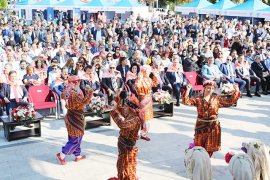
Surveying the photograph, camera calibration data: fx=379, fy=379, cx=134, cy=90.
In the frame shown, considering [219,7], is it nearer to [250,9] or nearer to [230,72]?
[250,9]

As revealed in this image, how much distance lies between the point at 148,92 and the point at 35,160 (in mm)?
2695

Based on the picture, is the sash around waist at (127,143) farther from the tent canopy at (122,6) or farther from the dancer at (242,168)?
the tent canopy at (122,6)

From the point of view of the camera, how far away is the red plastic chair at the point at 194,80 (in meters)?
11.8

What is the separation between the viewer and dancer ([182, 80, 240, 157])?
6477 mm

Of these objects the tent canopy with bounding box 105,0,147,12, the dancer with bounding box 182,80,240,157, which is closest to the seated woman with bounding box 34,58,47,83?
the dancer with bounding box 182,80,240,157

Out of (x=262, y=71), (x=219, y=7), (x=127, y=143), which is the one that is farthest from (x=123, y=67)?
(x=219, y=7)

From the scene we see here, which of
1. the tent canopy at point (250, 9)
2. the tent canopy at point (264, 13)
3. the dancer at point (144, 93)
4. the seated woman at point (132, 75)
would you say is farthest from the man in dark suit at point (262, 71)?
the tent canopy at point (250, 9)

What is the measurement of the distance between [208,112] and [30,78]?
5.74m

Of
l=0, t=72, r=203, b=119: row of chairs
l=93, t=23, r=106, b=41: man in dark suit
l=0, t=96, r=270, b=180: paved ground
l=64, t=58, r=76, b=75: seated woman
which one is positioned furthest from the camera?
l=93, t=23, r=106, b=41: man in dark suit

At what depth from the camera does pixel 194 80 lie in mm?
12023

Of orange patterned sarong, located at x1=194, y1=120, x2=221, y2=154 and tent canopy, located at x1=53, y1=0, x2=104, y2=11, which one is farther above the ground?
tent canopy, located at x1=53, y1=0, x2=104, y2=11

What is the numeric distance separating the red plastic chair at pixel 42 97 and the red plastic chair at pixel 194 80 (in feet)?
13.9

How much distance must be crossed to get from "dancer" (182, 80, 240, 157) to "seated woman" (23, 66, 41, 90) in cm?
515

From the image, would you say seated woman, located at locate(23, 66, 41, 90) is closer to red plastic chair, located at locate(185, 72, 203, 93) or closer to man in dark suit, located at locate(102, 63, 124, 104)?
man in dark suit, located at locate(102, 63, 124, 104)
